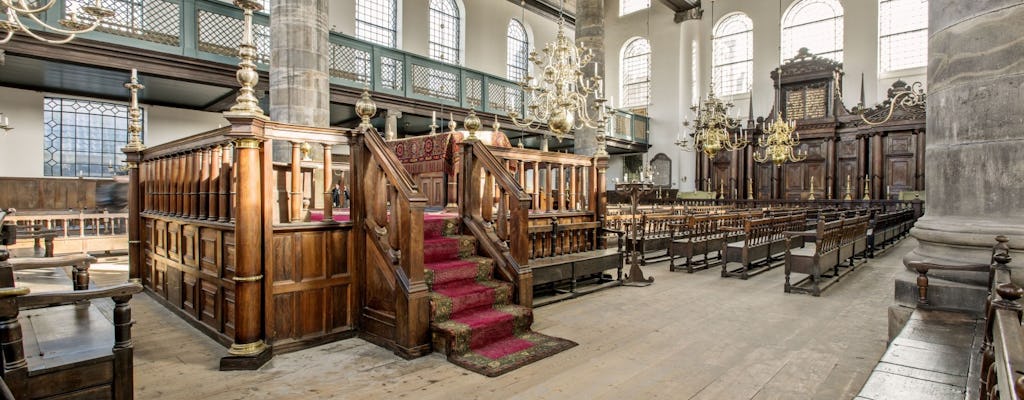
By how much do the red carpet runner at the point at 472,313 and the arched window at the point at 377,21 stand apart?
37.8 feet

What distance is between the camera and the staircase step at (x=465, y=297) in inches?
140

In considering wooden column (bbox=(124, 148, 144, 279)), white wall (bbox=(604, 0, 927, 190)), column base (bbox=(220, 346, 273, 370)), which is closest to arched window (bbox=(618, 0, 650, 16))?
white wall (bbox=(604, 0, 927, 190))

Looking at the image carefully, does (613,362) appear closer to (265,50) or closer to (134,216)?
(134,216)

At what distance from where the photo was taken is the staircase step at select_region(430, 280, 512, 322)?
356cm

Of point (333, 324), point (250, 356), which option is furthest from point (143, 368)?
point (333, 324)

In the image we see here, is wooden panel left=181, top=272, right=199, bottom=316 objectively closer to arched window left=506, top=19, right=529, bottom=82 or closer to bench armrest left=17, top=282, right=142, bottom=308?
bench armrest left=17, top=282, right=142, bottom=308

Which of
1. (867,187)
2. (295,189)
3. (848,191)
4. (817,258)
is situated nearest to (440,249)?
(295,189)

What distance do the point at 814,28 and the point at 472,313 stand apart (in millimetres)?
18524

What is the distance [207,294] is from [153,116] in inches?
348

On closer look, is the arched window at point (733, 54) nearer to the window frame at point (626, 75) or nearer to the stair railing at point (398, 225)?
the window frame at point (626, 75)

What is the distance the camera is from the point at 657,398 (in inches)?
105

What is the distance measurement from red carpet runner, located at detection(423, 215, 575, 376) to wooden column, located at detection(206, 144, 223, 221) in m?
1.58

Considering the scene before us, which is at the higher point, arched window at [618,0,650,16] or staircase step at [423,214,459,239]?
arched window at [618,0,650,16]

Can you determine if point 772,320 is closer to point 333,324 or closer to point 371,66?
point 333,324
